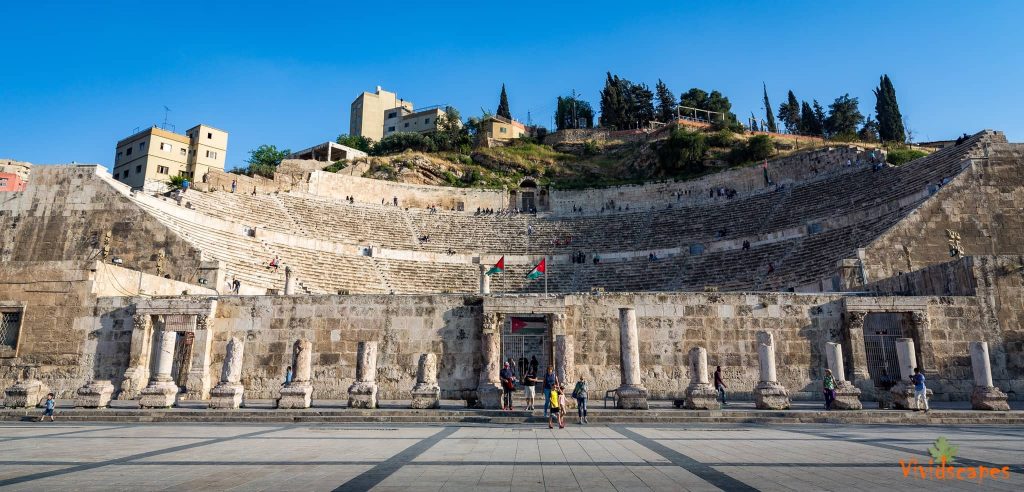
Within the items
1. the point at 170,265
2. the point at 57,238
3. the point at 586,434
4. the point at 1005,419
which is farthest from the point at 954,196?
the point at 57,238

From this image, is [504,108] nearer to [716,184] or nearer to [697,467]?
[716,184]

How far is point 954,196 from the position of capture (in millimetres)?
30078

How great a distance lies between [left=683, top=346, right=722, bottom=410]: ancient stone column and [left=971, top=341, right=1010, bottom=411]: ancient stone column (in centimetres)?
740

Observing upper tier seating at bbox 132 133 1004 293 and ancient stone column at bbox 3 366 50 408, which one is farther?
upper tier seating at bbox 132 133 1004 293

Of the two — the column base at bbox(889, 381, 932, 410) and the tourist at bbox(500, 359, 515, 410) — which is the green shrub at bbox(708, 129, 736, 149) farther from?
the tourist at bbox(500, 359, 515, 410)

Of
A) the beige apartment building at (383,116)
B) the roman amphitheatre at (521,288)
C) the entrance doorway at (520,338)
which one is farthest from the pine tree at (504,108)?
the entrance doorway at (520,338)

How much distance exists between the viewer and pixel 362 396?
16.0m

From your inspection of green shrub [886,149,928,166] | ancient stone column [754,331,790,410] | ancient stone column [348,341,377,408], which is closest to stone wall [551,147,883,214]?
green shrub [886,149,928,166]

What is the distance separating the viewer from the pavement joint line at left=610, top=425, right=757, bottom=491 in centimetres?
587

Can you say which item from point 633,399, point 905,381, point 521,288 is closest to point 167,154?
point 521,288

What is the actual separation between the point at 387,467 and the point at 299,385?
10.5 metres

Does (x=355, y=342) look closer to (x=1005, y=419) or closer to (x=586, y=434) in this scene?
(x=586, y=434)

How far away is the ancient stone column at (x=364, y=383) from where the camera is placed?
16.0 m

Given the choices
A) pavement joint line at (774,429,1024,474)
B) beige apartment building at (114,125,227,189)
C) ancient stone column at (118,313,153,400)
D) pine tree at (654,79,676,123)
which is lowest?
pavement joint line at (774,429,1024,474)
